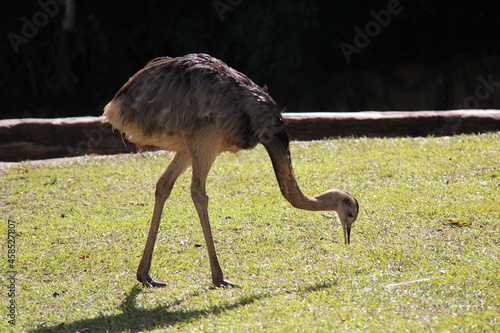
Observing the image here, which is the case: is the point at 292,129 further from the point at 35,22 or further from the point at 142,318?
the point at 35,22

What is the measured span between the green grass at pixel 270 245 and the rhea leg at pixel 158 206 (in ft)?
0.50

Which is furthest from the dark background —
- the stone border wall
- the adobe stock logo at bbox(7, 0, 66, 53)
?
the stone border wall

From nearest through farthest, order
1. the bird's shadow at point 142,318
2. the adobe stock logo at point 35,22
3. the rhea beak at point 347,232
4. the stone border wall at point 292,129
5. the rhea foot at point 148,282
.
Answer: the bird's shadow at point 142,318 < the rhea foot at point 148,282 < the rhea beak at point 347,232 < the stone border wall at point 292,129 < the adobe stock logo at point 35,22

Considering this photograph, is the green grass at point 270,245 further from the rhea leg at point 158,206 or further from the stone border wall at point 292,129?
the stone border wall at point 292,129

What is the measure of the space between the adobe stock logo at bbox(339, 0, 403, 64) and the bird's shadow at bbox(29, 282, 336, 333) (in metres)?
10.0

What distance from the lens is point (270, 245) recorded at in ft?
19.0

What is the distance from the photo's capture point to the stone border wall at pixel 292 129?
9.30 meters

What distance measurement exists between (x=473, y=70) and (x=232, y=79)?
997 cm

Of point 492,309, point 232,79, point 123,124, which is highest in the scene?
point 232,79

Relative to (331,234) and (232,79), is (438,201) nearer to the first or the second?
(331,234)

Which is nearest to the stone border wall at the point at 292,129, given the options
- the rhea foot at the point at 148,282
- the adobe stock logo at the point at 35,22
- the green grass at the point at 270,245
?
the green grass at the point at 270,245

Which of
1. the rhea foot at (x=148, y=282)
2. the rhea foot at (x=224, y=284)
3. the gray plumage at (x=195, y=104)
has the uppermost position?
the gray plumage at (x=195, y=104)

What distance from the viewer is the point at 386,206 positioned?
6590mm

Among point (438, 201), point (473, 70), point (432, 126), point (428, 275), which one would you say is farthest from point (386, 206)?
point (473, 70)
